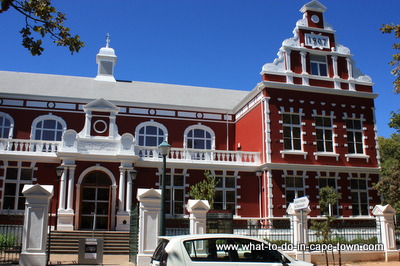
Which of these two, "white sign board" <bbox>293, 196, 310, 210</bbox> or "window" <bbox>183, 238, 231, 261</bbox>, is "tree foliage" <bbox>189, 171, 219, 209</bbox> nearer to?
"white sign board" <bbox>293, 196, 310, 210</bbox>

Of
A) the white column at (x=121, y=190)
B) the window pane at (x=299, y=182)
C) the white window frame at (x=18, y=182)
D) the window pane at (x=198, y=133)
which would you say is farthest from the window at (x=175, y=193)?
the white window frame at (x=18, y=182)

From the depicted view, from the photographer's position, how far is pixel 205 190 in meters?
23.8

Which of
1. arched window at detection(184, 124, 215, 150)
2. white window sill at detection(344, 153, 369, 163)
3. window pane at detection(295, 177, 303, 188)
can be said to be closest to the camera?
window pane at detection(295, 177, 303, 188)

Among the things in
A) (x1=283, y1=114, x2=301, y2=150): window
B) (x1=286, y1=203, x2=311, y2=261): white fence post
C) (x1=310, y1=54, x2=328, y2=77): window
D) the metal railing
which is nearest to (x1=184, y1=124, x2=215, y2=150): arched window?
the metal railing

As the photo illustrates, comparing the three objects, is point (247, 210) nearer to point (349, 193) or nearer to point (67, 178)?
point (349, 193)

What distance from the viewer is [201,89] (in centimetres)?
3400

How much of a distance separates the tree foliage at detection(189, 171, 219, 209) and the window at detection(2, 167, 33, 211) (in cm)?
917

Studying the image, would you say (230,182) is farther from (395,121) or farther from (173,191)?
(395,121)

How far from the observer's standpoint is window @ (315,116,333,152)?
82.4ft

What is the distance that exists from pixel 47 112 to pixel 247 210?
47.2ft

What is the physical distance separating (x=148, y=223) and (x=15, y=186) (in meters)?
11.9

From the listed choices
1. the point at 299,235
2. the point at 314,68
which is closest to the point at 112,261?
the point at 299,235

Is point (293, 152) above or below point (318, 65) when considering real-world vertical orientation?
below

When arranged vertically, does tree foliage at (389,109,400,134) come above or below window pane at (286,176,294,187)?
above
